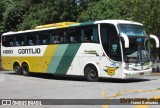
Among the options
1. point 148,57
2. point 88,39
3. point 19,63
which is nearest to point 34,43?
point 19,63

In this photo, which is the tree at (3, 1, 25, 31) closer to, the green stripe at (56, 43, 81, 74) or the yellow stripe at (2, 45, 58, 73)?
the yellow stripe at (2, 45, 58, 73)

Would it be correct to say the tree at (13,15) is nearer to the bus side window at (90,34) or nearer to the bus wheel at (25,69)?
the bus wheel at (25,69)

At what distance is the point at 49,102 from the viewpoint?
508 inches

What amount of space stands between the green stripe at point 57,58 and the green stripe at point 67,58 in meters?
0.22

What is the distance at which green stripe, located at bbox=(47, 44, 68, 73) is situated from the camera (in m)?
23.1

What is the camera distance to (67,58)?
2300 centimetres

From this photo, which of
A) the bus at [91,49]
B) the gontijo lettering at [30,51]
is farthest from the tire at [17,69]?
the gontijo lettering at [30,51]

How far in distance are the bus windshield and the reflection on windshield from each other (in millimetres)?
343

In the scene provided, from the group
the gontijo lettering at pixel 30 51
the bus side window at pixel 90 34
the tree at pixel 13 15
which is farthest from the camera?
the tree at pixel 13 15

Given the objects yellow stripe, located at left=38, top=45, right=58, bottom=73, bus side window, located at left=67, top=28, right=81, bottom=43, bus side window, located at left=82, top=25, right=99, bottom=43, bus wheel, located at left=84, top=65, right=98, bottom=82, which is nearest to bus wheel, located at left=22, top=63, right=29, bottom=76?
yellow stripe, located at left=38, top=45, right=58, bottom=73

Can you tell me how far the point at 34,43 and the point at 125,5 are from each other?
29.5ft

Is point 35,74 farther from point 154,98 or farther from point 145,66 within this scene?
point 154,98

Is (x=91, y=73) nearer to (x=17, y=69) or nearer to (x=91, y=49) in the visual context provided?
(x=91, y=49)

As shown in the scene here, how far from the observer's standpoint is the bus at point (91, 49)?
19.9m
